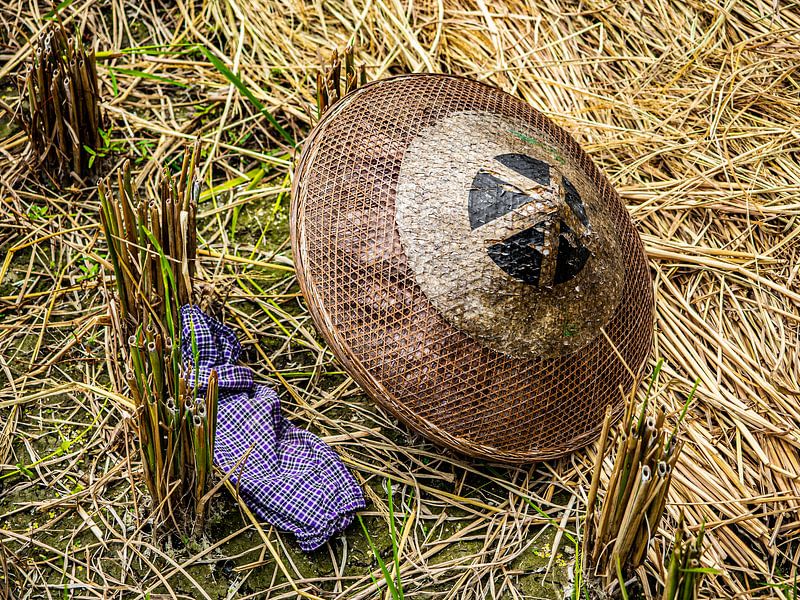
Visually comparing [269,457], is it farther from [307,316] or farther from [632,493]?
→ [632,493]

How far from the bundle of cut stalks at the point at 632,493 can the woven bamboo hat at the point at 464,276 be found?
0.24 m

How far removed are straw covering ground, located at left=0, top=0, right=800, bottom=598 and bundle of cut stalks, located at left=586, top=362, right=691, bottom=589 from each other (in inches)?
6.7

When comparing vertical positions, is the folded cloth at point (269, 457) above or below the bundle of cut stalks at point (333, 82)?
below

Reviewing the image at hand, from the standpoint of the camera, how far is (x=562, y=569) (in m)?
2.15

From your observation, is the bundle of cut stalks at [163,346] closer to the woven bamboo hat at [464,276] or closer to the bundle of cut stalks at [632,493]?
the woven bamboo hat at [464,276]

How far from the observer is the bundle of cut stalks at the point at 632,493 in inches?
68.8

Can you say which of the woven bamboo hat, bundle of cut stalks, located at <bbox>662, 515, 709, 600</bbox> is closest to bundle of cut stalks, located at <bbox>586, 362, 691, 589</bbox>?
bundle of cut stalks, located at <bbox>662, 515, 709, 600</bbox>

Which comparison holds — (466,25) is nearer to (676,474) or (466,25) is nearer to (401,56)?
(401,56)

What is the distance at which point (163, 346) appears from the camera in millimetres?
1966

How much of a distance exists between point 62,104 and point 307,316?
42.0 inches

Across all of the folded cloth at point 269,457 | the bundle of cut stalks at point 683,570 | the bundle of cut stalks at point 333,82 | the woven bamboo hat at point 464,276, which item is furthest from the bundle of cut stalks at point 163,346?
the bundle of cut stalks at point 683,570

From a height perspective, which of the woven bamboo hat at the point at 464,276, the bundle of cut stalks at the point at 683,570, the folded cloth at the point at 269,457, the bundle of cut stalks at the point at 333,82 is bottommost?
the folded cloth at the point at 269,457

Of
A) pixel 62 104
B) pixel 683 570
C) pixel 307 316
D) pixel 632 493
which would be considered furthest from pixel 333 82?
pixel 683 570

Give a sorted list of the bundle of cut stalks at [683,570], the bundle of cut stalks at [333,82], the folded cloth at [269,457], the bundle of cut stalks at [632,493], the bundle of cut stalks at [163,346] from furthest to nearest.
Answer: the bundle of cut stalks at [333,82] → the folded cloth at [269,457] → the bundle of cut stalks at [163,346] → the bundle of cut stalks at [632,493] → the bundle of cut stalks at [683,570]
